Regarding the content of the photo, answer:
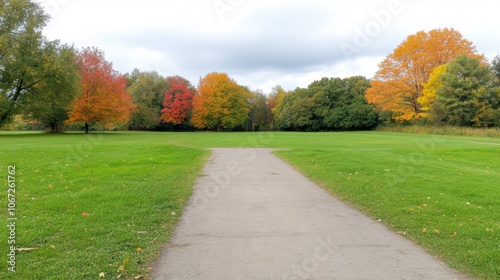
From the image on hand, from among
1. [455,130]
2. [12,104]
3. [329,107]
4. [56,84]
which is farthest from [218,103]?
[455,130]

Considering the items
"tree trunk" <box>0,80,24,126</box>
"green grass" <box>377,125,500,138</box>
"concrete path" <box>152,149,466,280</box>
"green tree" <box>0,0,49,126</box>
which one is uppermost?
"green tree" <box>0,0,49,126</box>

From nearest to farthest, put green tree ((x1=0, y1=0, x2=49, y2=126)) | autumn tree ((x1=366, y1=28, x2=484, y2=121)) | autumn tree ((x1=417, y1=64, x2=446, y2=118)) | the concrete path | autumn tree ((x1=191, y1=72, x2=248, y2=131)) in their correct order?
1. the concrete path
2. green tree ((x1=0, y1=0, x2=49, y2=126))
3. autumn tree ((x1=417, y1=64, x2=446, y2=118))
4. autumn tree ((x1=366, y1=28, x2=484, y2=121))
5. autumn tree ((x1=191, y1=72, x2=248, y2=131))

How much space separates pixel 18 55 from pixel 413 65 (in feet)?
168

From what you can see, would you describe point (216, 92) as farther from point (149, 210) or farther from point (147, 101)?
point (149, 210)

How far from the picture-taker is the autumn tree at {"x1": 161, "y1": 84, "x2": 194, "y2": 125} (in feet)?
222

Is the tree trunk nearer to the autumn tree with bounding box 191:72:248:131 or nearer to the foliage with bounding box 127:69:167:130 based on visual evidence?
the foliage with bounding box 127:69:167:130

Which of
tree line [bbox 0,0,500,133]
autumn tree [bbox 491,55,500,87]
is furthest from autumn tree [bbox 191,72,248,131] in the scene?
autumn tree [bbox 491,55,500,87]

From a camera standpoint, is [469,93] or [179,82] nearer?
[469,93]

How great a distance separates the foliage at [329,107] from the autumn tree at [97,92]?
39.2 m

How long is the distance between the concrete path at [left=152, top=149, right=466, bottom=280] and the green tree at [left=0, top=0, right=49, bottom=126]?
37241 millimetres

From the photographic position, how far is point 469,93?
135 feet

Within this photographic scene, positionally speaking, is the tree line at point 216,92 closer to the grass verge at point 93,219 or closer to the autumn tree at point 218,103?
the autumn tree at point 218,103

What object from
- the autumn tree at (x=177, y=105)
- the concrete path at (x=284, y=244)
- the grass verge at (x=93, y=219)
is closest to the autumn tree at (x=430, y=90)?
the grass verge at (x=93, y=219)

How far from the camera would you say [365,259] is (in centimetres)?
425
